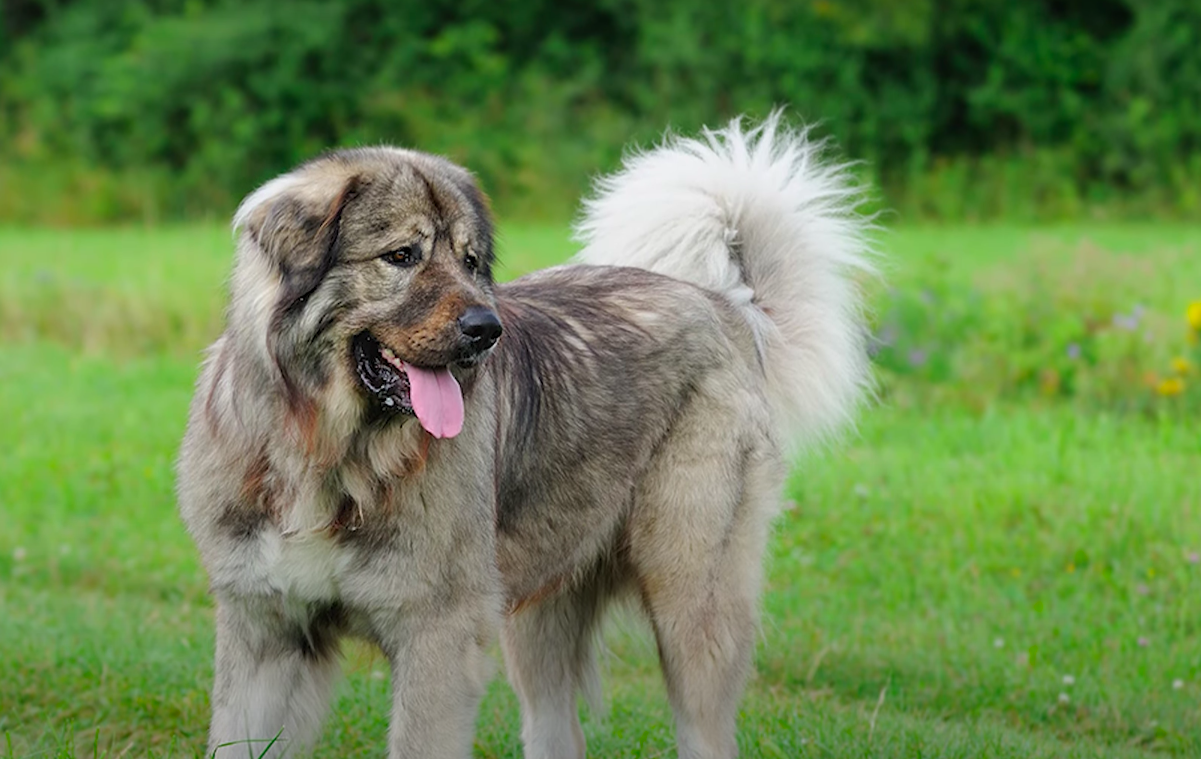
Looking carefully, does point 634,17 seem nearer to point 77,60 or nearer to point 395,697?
point 77,60

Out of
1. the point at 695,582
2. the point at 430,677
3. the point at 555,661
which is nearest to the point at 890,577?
the point at 555,661

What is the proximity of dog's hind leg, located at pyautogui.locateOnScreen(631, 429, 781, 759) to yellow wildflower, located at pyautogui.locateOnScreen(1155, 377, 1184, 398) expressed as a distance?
529cm

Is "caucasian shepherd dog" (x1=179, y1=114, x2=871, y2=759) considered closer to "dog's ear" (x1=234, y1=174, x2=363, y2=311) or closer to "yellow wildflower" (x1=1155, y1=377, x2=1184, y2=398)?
"dog's ear" (x1=234, y1=174, x2=363, y2=311)

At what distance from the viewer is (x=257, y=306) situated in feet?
12.4

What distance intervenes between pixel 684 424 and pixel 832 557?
287cm

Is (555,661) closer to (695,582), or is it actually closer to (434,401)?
(695,582)

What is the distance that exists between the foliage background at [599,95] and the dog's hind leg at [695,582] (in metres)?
18.7

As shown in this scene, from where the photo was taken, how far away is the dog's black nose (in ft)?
12.0

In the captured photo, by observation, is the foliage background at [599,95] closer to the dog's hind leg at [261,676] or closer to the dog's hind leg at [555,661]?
the dog's hind leg at [555,661]

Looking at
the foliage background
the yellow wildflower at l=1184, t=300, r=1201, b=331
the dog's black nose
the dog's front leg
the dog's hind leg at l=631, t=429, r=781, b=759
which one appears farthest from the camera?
the foliage background

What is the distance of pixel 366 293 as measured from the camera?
3.71 metres

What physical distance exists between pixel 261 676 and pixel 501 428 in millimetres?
909

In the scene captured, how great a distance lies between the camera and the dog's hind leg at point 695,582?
4.64 meters

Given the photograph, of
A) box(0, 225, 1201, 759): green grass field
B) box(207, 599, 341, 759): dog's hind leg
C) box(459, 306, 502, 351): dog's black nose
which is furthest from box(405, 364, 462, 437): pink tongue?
box(0, 225, 1201, 759): green grass field
